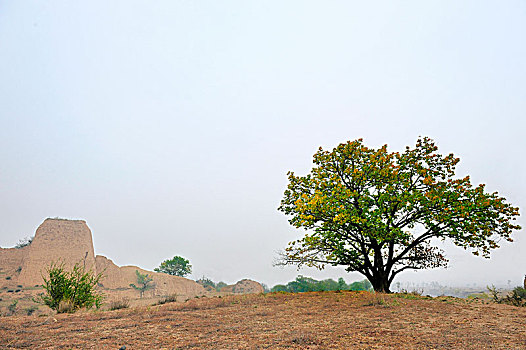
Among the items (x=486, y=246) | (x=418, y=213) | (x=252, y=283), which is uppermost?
(x=418, y=213)

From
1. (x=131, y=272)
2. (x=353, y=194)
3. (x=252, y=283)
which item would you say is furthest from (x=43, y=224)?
(x=353, y=194)

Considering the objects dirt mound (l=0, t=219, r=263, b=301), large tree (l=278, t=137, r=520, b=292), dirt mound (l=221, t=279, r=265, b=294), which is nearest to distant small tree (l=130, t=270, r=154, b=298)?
dirt mound (l=0, t=219, r=263, b=301)

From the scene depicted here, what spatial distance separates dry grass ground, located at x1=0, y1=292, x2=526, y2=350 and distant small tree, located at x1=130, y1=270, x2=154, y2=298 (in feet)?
147

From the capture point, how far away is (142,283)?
4994 cm

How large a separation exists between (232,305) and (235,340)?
5345mm

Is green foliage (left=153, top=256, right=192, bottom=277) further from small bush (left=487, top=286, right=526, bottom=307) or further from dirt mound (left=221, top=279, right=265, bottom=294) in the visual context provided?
small bush (left=487, top=286, right=526, bottom=307)

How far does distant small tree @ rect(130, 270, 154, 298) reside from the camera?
48656mm

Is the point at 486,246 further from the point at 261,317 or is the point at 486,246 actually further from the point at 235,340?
the point at 235,340

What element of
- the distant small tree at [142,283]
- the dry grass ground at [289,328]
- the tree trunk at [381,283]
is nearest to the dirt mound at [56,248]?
the distant small tree at [142,283]

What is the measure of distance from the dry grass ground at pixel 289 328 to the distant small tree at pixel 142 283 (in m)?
44.7

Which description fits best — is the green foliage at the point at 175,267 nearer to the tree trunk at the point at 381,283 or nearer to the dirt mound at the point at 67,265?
the dirt mound at the point at 67,265

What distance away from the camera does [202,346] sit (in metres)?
5.12

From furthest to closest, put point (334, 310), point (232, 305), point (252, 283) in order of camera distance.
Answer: point (252, 283), point (232, 305), point (334, 310)

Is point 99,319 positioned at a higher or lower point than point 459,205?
lower
